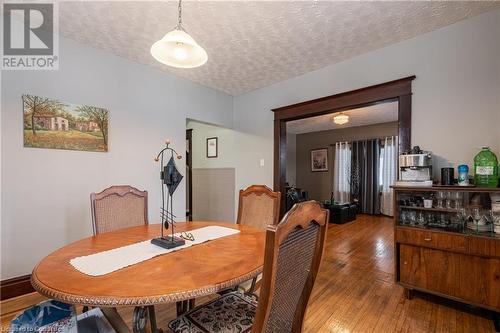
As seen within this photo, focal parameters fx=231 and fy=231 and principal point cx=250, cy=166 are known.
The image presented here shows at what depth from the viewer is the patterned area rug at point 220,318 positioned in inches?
40.6

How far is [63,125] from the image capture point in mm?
2340

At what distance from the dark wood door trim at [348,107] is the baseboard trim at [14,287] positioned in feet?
9.55

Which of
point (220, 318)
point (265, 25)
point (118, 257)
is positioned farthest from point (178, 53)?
point (220, 318)

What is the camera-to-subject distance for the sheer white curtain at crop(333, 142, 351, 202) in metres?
6.55

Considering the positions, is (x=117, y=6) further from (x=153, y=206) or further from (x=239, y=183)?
(x=239, y=183)

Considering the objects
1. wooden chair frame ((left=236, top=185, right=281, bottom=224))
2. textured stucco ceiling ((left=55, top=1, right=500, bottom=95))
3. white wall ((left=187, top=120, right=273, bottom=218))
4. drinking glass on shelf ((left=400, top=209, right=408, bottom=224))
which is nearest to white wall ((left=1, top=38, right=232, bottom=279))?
textured stucco ceiling ((left=55, top=1, right=500, bottom=95))

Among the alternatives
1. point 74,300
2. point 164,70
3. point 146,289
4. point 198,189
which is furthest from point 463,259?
point 198,189

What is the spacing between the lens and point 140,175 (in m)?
2.93

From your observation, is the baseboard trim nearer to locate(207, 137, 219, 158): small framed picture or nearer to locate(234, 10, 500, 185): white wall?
locate(207, 137, 219, 158): small framed picture

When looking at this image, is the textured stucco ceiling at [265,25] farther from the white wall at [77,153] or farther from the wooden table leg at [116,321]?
the wooden table leg at [116,321]

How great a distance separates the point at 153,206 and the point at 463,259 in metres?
3.20

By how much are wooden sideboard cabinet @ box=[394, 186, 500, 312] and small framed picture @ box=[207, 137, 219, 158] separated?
3221 millimetres

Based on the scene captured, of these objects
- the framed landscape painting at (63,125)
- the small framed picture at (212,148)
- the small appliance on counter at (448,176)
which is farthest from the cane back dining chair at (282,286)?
the small framed picture at (212,148)

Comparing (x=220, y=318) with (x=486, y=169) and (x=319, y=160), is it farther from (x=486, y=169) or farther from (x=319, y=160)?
(x=319, y=160)
